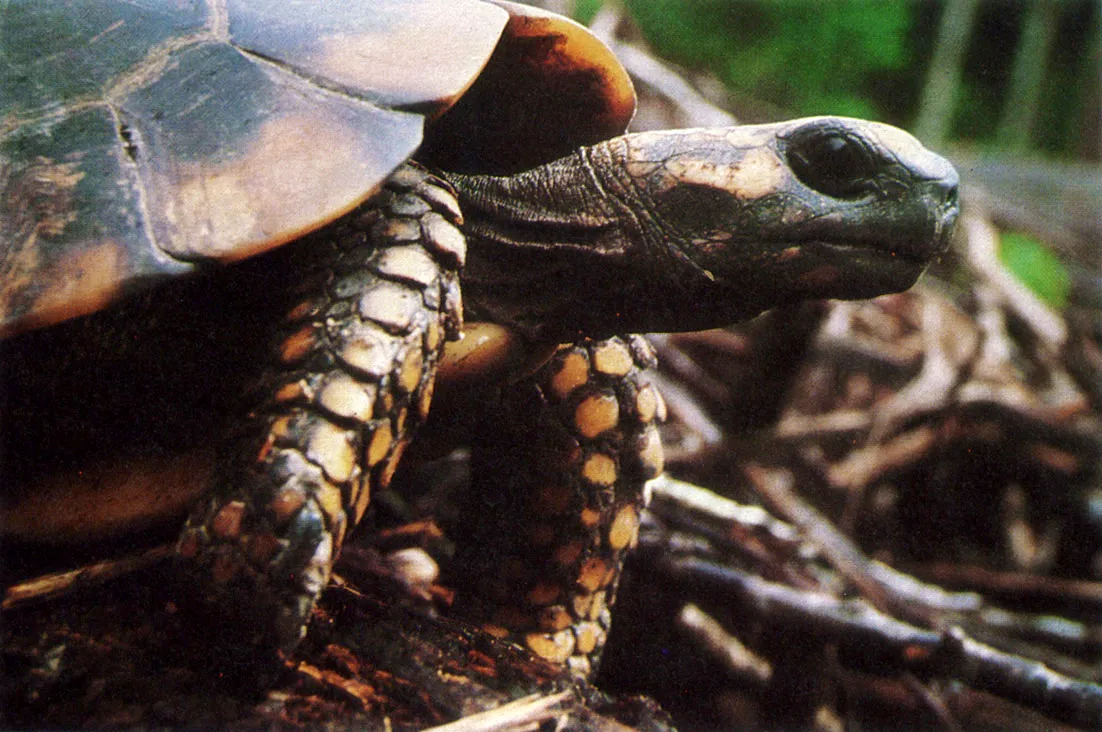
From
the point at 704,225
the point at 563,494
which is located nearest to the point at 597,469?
the point at 563,494

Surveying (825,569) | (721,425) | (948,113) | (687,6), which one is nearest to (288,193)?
(825,569)

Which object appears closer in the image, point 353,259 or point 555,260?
point 353,259

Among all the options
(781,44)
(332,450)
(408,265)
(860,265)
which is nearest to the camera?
(332,450)

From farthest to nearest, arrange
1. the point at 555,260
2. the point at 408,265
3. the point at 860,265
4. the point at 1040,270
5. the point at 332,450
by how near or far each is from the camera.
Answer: the point at 1040,270, the point at 555,260, the point at 860,265, the point at 408,265, the point at 332,450

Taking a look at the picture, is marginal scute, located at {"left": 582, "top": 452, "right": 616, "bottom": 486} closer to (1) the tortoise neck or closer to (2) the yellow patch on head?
(1) the tortoise neck

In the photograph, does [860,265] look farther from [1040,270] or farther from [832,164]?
[1040,270]

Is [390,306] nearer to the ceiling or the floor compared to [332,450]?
nearer to the ceiling

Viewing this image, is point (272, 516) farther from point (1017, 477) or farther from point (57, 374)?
point (1017, 477)

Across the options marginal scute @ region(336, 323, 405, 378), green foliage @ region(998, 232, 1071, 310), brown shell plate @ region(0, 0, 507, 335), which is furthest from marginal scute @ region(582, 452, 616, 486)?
green foliage @ region(998, 232, 1071, 310)
